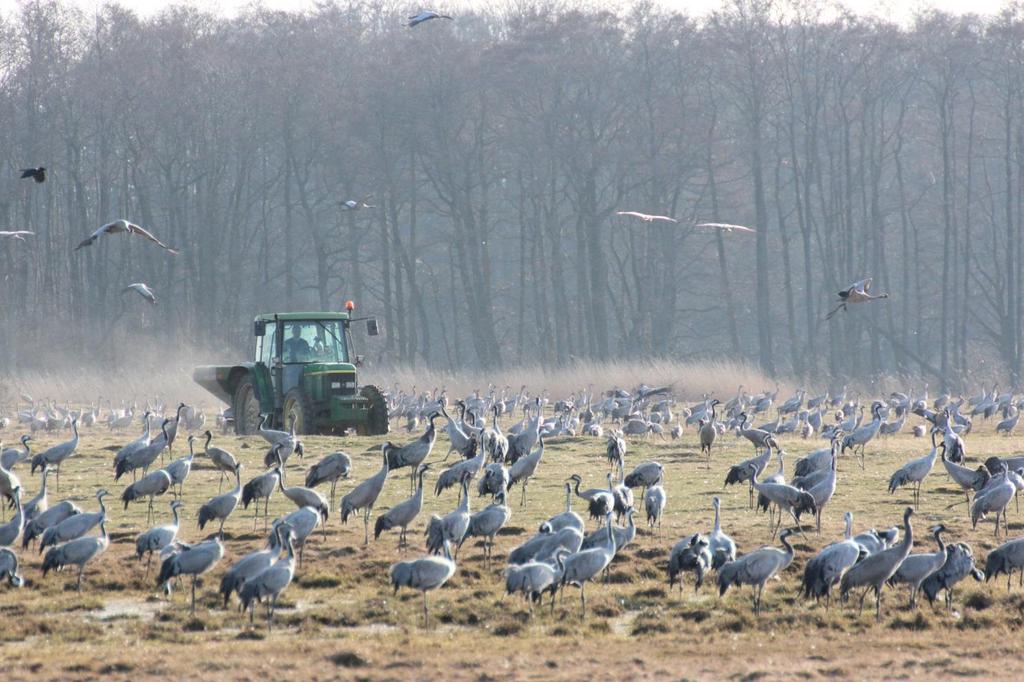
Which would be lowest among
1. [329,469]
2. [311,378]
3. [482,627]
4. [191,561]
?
[482,627]

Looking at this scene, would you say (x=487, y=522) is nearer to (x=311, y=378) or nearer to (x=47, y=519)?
(x=47, y=519)

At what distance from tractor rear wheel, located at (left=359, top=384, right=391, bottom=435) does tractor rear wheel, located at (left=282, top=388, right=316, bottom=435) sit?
4.15 ft

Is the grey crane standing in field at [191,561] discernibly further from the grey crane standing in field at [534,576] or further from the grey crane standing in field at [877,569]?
the grey crane standing in field at [877,569]

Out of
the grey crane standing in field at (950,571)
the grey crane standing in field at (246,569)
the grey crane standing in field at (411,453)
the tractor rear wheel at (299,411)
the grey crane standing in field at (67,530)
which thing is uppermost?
the tractor rear wheel at (299,411)

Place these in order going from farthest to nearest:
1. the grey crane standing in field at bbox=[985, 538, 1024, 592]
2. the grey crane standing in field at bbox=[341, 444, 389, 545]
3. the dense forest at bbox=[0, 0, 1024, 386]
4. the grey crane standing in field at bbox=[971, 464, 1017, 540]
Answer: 1. the dense forest at bbox=[0, 0, 1024, 386]
2. the grey crane standing in field at bbox=[341, 444, 389, 545]
3. the grey crane standing in field at bbox=[971, 464, 1017, 540]
4. the grey crane standing in field at bbox=[985, 538, 1024, 592]

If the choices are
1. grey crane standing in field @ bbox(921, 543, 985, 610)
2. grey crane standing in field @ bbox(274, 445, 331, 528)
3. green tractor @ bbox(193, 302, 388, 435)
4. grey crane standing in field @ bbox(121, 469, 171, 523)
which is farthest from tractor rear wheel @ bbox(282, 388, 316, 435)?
grey crane standing in field @ bbox(921, 543, 985, 610)

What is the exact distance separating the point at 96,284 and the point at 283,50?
996 cm

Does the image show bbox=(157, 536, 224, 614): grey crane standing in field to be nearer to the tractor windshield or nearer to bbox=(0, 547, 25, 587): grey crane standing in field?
bbox=(0, 547, 25, 587): grey crane standing in field

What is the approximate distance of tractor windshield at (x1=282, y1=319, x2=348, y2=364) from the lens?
24.9 metres

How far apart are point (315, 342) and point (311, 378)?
1.12 m

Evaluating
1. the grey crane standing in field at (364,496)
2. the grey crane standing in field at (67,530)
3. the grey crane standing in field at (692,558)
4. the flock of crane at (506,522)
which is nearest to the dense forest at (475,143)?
the flock of crane at (506,522)

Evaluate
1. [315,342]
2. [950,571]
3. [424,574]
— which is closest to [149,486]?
[424,574]

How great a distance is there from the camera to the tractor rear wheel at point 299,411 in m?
23.5

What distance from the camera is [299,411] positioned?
940 inches
